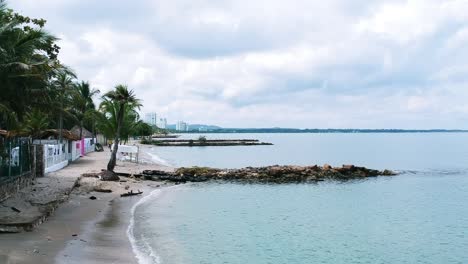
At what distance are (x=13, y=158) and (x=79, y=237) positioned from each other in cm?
889

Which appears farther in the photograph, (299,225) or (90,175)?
(90,175)

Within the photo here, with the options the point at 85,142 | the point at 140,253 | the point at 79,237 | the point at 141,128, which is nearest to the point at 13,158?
the point at 79,237

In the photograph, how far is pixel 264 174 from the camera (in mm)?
47281

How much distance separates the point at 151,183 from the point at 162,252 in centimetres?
2129

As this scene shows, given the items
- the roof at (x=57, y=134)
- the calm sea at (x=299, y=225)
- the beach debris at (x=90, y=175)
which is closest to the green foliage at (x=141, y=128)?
the roof at (x=57, y=134)

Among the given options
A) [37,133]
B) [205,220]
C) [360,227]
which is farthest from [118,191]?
[37,133]

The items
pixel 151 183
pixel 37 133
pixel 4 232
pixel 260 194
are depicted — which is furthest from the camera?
pixel 37 133

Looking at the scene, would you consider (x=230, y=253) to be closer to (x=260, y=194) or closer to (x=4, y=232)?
(x=4, y=232)

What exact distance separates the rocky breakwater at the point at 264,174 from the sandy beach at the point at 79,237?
1479 centimetres

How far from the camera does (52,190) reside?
78.4ft

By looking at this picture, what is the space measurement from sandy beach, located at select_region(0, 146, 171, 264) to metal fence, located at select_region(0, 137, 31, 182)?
2.56 metres

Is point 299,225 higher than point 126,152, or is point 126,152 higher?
point 126,152

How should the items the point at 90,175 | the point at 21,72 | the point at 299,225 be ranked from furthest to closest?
the point at 90,175, the point at 299,225, the point at 21,72

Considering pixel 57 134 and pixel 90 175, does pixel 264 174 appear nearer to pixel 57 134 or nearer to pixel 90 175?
pixel 90 175
